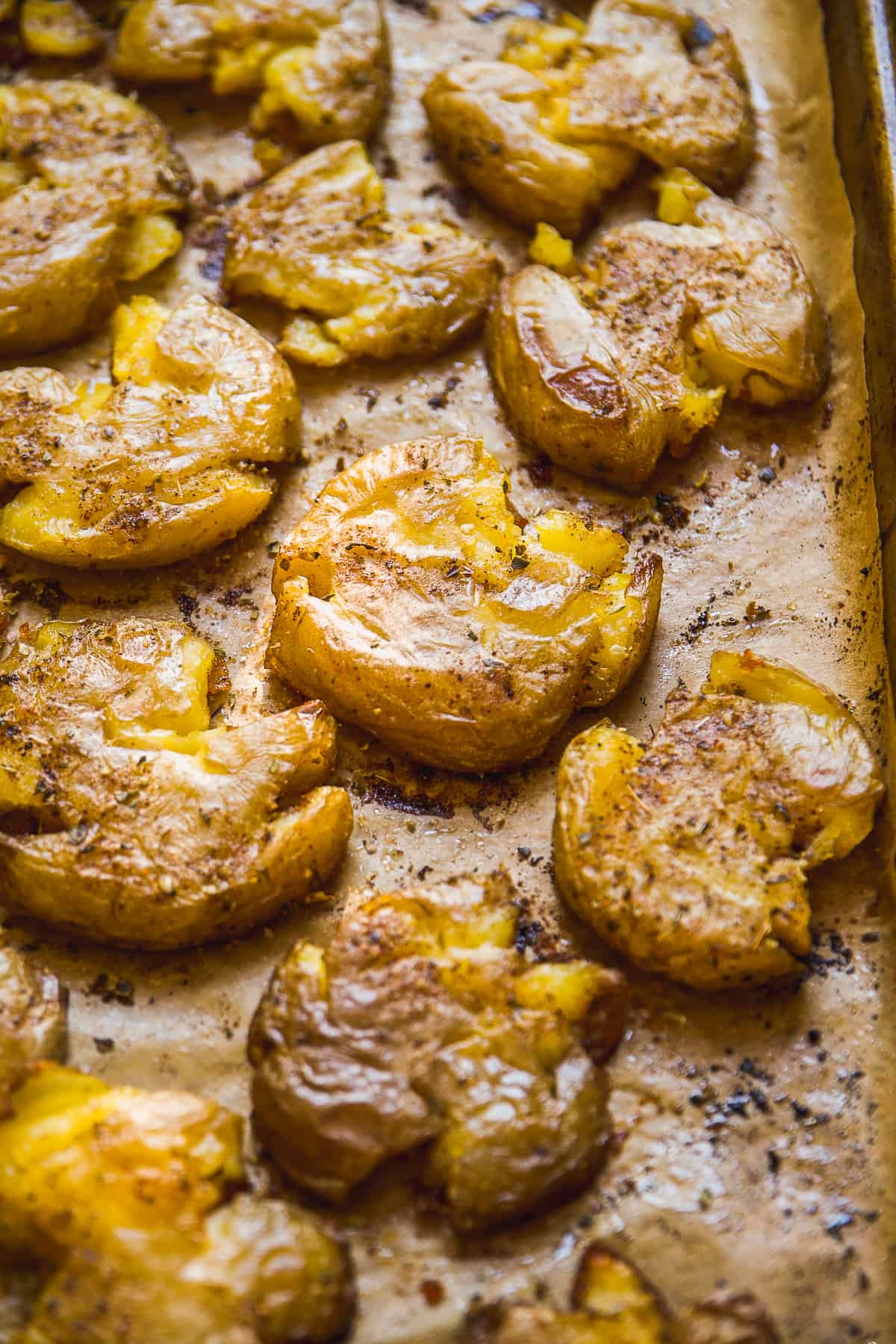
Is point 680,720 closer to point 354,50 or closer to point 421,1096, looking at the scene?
point 421,1096

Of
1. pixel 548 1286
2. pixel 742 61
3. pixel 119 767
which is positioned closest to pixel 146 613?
pixel 119 767

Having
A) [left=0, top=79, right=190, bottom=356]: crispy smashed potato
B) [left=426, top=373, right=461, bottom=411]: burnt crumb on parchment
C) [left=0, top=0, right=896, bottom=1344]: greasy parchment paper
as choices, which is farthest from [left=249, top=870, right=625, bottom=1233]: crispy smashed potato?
[left=0, top=79, right=190, bottom=356]: crispy smashed potato

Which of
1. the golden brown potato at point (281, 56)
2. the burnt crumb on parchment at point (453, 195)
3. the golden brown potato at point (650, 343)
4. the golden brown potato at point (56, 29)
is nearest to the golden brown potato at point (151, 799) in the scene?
the golden brown potato at point (650, 343)

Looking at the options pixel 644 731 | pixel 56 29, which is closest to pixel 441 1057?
pixel 644 731

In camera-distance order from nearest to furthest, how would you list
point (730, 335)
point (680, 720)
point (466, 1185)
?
point (466, 1185)
point (680, 720)
point (730, 335)

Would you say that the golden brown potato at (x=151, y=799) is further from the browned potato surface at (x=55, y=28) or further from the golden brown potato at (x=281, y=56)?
the browned potato surface at (x=55, y=28)

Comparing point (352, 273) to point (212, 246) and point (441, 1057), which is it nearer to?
point (212, 246)
